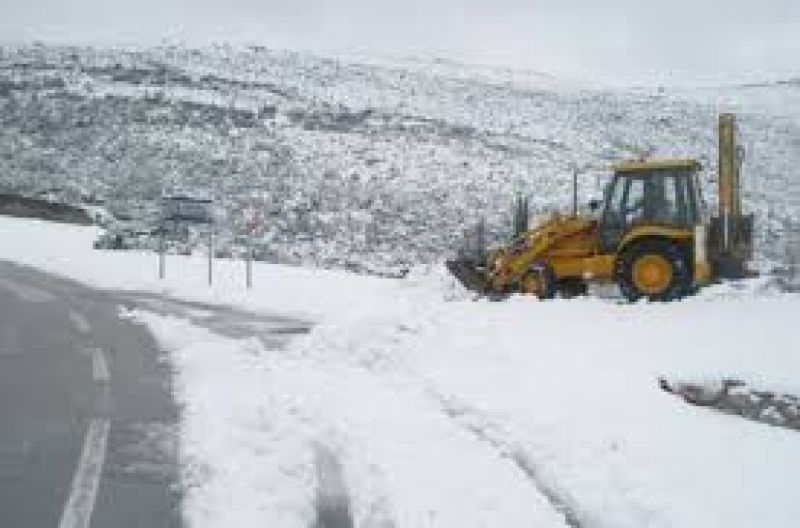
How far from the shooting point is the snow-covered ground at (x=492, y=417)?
771 cm

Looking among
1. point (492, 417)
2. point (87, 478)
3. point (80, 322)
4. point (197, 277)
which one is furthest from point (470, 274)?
point (87, 478)

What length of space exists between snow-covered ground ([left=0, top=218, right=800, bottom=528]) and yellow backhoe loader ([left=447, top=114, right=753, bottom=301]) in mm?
772

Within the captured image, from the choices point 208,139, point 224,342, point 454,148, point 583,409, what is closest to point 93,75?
point 208,139

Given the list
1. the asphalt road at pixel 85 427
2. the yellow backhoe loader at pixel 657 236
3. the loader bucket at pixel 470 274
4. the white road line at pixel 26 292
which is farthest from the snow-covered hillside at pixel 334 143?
the asphalt road at pixel 85 427

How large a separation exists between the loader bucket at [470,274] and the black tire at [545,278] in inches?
47.5

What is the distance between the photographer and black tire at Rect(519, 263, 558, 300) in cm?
1972

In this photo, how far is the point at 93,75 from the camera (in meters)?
52.7

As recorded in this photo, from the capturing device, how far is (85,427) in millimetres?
9844

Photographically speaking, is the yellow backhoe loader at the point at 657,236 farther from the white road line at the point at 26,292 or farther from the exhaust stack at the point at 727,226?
the white road line at the point at 26,292

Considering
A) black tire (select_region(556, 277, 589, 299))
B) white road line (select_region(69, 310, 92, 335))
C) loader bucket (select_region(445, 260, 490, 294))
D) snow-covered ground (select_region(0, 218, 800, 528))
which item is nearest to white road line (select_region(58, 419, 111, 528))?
snow-covered ground (select_region(0, 218, 800, 528))

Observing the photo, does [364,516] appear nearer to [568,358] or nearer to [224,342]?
[568,358]

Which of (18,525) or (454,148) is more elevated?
(454,148)

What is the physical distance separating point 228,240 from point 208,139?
43.5 feet

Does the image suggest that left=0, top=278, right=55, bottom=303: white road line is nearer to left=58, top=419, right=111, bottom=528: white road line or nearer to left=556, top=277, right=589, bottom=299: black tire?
left=556, top=277, right=589, bottom=299: black tire
